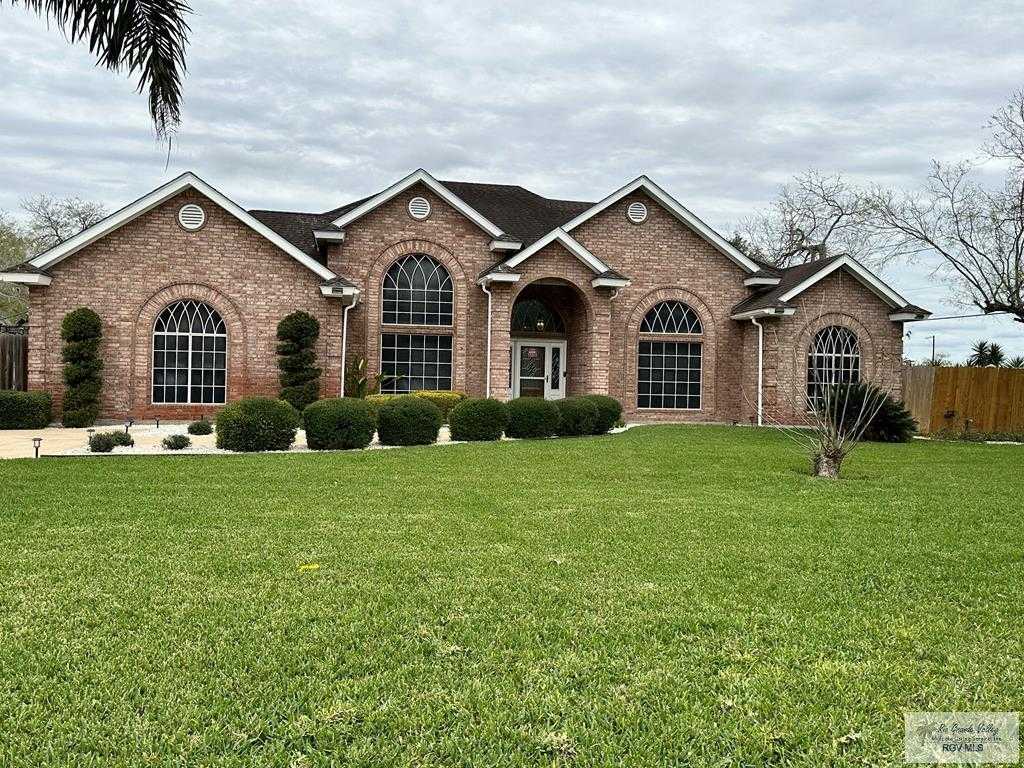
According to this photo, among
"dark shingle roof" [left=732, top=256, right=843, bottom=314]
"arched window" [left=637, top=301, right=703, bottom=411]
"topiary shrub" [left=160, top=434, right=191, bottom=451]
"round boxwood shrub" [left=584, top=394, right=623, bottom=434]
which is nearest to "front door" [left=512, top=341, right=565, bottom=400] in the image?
"arched window" [left=637, top=301, right=703, bottom=411]

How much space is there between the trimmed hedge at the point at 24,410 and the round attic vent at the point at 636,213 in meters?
16.0

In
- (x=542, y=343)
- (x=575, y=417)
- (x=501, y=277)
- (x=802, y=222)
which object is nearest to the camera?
(x=575, y=417)

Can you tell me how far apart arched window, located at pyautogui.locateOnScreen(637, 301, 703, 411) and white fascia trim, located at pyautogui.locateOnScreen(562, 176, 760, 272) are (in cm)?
212

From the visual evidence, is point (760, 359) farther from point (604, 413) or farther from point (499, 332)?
point (499, 332)

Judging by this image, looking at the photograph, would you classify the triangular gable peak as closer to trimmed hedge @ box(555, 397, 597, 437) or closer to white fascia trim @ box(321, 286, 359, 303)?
white fascia trim @ box(321, 286, 359, 303)

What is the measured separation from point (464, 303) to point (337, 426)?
8.66m

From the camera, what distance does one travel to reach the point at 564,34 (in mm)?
16219

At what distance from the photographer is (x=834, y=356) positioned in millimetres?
22734

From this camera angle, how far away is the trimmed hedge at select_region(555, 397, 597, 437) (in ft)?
54.6

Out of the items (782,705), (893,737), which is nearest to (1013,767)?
(893,737)

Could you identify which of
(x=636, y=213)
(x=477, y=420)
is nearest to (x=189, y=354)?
(x=477, y=420)

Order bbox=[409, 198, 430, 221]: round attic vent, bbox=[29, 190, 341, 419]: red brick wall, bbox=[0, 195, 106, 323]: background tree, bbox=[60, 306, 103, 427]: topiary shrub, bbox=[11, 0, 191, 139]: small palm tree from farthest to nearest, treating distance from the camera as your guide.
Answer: bbox=[0, 195, 106, 323]: background tree, bbox=[409, 198, 430, 221]: round attic vent, bbox=[29, 190, 341, 419]: red brick wall, bbox=[60, 306, 103, 427]: topiary shrub, bbox=[11, 0, 191, 139]: small palm tree

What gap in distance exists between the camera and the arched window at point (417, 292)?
69.8 ft

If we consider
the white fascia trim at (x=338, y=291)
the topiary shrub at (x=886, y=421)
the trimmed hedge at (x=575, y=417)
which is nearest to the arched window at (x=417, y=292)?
the white fascia trim at (x=338, y=291)
